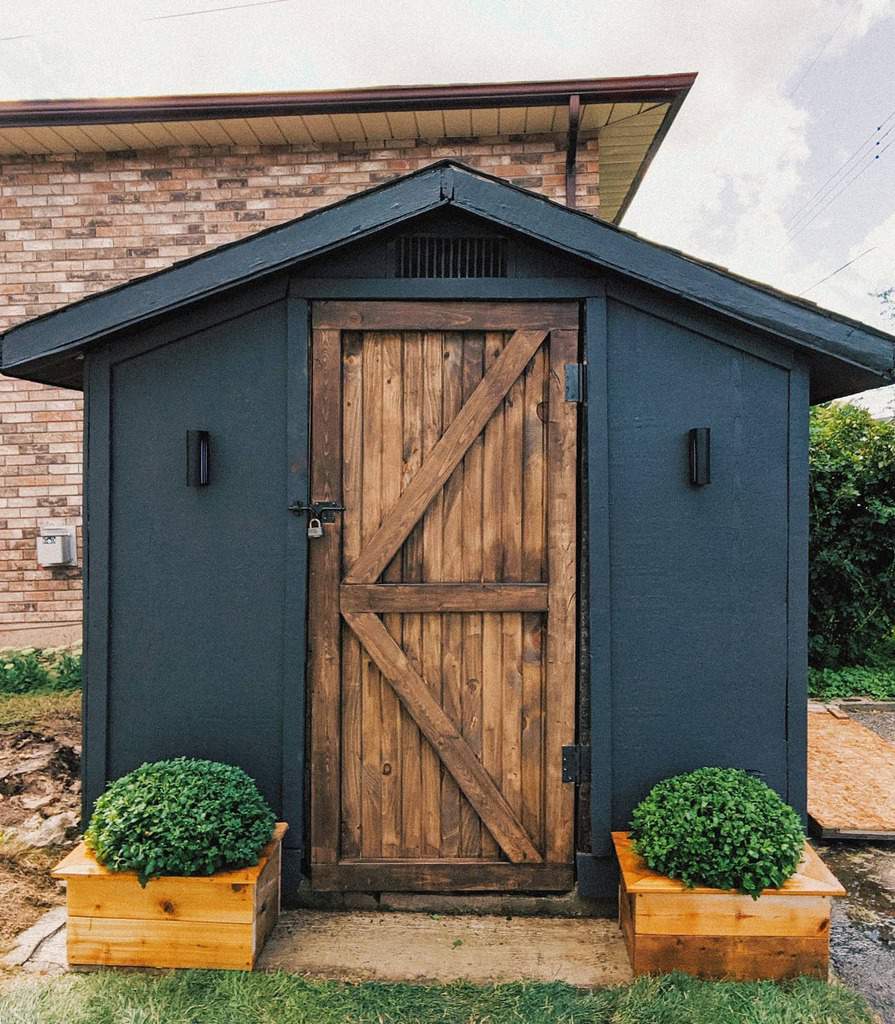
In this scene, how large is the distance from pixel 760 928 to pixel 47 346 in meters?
3.59

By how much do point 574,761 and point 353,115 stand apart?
5.19m

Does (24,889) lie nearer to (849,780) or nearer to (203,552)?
(203,552)

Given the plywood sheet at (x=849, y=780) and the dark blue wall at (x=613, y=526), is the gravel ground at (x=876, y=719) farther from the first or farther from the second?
the dark blue wall at (x=613, y=526)

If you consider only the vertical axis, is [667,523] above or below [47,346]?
below

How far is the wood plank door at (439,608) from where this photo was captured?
311cm

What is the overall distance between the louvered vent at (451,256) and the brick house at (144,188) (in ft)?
10.6

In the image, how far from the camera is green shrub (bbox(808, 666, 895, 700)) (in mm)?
6280

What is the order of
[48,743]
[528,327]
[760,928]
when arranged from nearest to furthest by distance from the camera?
[760,928]
[528,327]
[48,743]

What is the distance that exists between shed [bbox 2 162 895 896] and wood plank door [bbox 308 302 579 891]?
12 millimetres

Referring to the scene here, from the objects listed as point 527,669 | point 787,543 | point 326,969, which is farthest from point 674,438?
point 326,969

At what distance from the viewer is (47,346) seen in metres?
3.00

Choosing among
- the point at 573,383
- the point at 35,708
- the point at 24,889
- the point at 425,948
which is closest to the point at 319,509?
the point at 573,383

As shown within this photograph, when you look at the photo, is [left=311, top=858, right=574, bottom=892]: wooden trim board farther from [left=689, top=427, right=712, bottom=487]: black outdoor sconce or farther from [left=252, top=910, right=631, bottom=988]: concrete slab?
[left=689, top=427, right=712, bottom=487]: black outdoor sconce

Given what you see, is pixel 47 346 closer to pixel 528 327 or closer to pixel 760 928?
pixel 528 327
